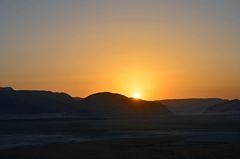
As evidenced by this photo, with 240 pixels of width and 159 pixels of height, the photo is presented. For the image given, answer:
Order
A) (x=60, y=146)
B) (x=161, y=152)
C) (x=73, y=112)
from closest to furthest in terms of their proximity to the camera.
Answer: (x=161, y=152) → (x=60, y=146) → (x=73, y=112)

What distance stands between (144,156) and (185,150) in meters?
4.86

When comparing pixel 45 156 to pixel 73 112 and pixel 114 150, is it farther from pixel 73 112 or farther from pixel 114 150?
pixel 73 112

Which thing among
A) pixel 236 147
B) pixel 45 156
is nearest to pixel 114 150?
pixel 45 156

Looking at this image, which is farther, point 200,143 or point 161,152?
point 200,143

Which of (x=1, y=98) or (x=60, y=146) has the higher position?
(x=1, y=98)

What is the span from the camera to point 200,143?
1953 inches

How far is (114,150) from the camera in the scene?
4447 cm

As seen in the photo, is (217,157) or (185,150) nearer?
(217,157)

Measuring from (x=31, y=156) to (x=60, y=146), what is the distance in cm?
768

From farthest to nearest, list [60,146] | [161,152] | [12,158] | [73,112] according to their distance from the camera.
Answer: [73,112]
[60,146]
[161,152]
[12,158]

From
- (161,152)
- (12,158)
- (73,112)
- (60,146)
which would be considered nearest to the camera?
(12,158)

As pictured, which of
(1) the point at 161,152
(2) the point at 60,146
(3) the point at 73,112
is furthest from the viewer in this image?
(3) the point at 73,112

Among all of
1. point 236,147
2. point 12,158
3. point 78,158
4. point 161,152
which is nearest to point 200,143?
point 236,147

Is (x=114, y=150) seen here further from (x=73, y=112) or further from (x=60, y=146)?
(x=73, y=112)
